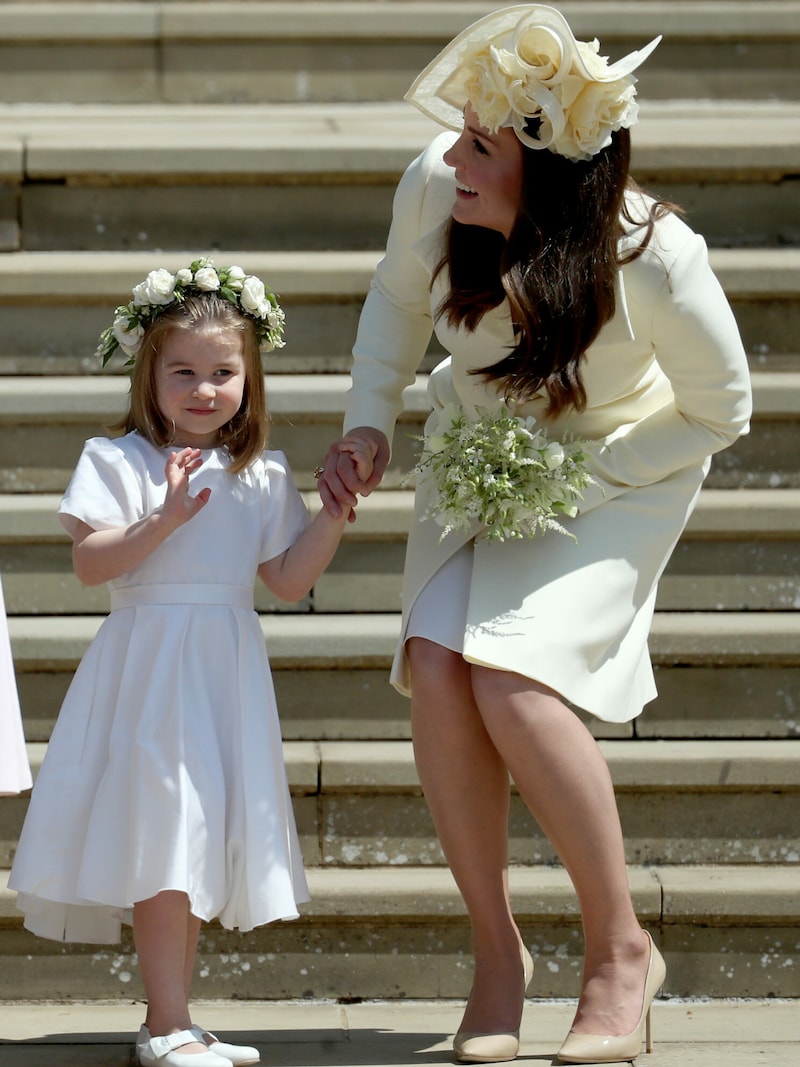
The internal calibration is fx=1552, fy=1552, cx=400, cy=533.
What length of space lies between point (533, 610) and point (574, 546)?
0.47 feet

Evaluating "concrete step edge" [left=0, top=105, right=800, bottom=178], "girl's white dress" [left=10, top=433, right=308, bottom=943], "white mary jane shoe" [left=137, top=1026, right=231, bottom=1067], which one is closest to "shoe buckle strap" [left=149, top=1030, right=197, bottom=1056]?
"white mary jane shoe" [left=137, top=1026, right=231, bottom=1067]

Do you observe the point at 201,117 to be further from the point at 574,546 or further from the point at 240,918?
the point at 240,918

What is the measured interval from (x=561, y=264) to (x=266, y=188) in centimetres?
177

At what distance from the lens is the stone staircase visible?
320 centimetres

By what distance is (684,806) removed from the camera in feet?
11.0

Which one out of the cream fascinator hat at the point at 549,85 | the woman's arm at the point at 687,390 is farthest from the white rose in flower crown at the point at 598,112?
the woman's arm at the point at 687,390

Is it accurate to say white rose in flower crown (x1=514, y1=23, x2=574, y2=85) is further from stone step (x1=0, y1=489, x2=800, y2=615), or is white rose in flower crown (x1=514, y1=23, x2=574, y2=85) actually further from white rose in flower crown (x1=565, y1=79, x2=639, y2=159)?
stone step (x1=0, y1=489, x2=800, y2=615)

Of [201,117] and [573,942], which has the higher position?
[201,117]

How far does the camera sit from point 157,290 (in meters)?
2.76

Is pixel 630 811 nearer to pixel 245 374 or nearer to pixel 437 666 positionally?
pixel 437 666

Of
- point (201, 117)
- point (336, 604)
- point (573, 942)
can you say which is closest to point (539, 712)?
point (573, 942)

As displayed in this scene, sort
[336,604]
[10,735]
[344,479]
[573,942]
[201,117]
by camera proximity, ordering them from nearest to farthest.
Answer: [10,735] < [344,479] < [573,942] < [336,604] < [201,117]

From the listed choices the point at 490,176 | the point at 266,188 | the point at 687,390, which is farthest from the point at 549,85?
the point at 266,188

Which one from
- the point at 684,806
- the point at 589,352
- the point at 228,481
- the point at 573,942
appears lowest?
the point at 573,942
